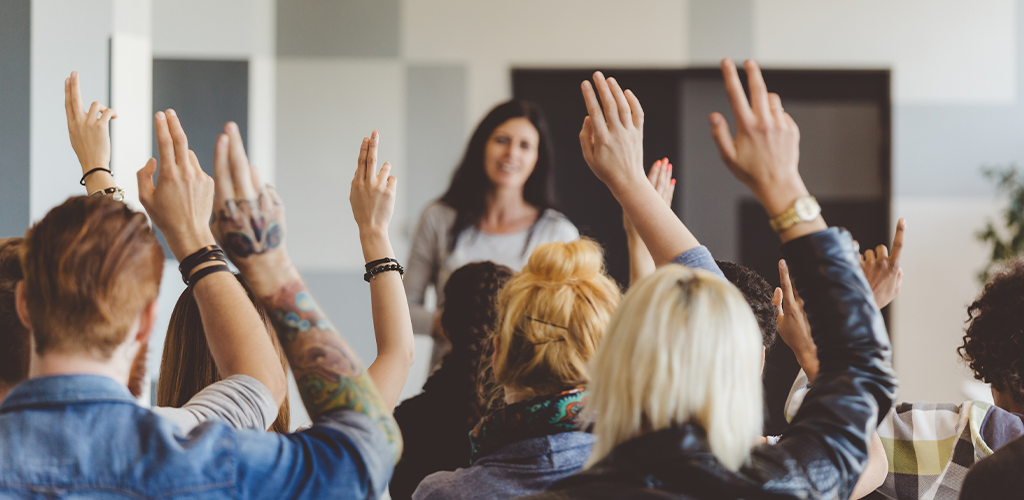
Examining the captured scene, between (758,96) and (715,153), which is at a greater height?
(715,153)

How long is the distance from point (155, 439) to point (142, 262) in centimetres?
17

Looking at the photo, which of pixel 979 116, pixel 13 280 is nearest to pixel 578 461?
pixel 13 280

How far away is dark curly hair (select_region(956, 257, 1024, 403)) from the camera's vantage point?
1266 millimetres

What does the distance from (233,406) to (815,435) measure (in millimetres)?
642

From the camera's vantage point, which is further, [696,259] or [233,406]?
[696,259]

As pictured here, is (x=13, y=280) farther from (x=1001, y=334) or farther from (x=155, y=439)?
(x=1001, y=334)

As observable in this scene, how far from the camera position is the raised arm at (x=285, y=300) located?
2.28 feet

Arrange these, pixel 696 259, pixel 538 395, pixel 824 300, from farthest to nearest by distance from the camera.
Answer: pixel 538 395, pixel 696 259, pixel 824 300

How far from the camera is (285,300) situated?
72 cm

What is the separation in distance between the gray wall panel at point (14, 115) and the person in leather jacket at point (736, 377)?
229 cm

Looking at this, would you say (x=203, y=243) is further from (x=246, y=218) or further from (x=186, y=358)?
(x=186, y=358)

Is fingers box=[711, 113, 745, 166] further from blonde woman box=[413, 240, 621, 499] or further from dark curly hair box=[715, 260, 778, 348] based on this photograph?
dark curly hair box=[715, 260, 778, 348]

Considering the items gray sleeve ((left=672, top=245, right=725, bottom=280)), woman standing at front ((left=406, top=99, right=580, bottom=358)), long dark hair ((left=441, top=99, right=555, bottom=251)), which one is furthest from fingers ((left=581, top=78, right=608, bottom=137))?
long dark hair ((left=441, top=99, right=555, bottom=251))

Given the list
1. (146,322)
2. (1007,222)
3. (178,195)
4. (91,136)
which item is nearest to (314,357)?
(146,322)
